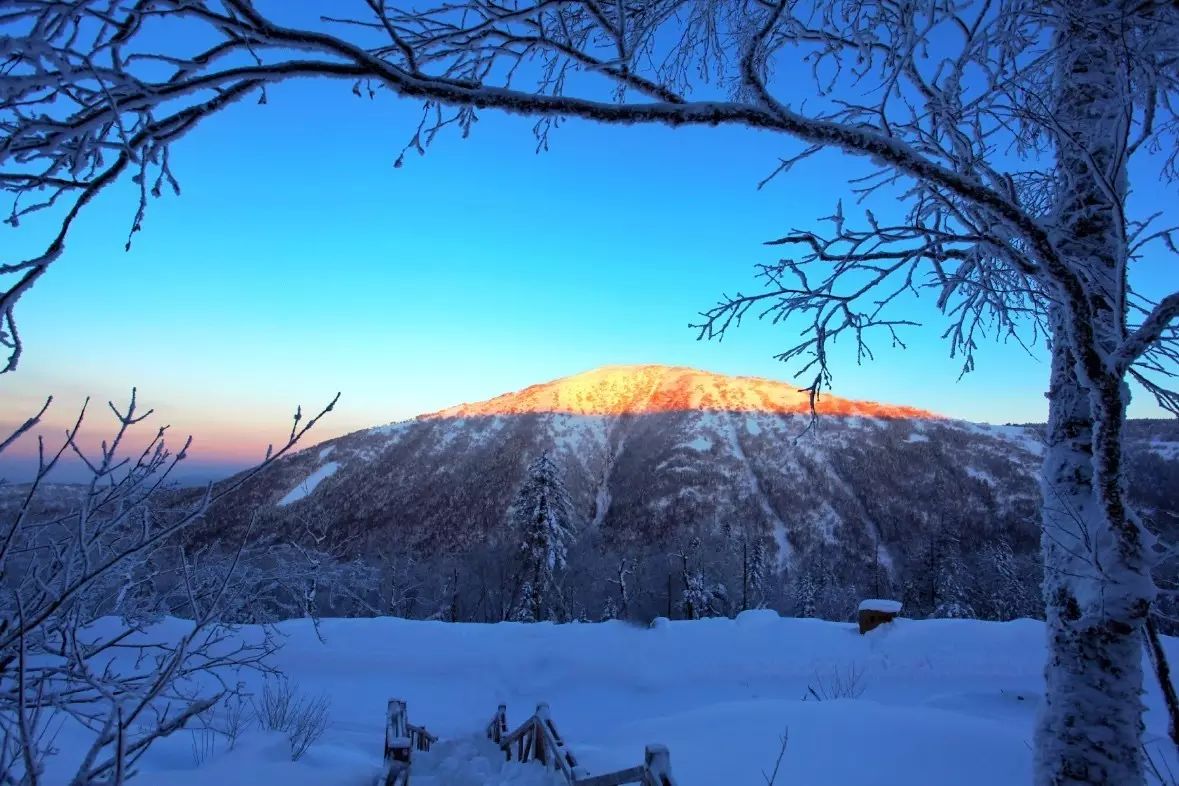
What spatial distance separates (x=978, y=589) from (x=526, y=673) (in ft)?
125

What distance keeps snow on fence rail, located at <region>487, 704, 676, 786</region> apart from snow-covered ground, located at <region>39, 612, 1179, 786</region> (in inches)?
10.6

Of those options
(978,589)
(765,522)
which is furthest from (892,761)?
(765,522)

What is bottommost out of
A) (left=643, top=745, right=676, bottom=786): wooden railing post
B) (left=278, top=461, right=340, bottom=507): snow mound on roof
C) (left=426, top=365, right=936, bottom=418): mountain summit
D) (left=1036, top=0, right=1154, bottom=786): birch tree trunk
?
(left=278, top=461, right=340, bottom=507): snow mound on roof

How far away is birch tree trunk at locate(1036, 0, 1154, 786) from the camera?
1880 mm

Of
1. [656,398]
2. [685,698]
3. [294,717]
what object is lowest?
[685,698]

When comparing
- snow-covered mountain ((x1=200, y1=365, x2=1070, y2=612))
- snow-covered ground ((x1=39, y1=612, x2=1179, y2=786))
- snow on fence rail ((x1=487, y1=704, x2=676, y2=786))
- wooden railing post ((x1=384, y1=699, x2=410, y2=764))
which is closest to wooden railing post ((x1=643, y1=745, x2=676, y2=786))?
snow on fence rail ((x1=487, y1=704, x2=676, y2=786))

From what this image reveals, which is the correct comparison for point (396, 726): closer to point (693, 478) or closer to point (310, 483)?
point (693, 478)

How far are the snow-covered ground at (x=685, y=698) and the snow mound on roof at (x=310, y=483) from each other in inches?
2943

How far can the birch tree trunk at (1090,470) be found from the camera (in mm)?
1880

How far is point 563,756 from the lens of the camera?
4875 millimetres

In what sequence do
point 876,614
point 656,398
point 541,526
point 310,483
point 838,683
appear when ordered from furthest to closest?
point 656,398 < point 310,483 < point 541,526 < point 876,614 < point 838,683

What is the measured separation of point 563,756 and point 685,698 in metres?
6.95

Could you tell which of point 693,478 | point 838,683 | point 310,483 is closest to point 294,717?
point 838,683

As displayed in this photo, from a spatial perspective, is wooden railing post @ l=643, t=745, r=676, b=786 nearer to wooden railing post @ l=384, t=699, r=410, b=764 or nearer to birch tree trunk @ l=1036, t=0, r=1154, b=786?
birch tree trunk @ l=1036, t=0, r=1154, b=786
